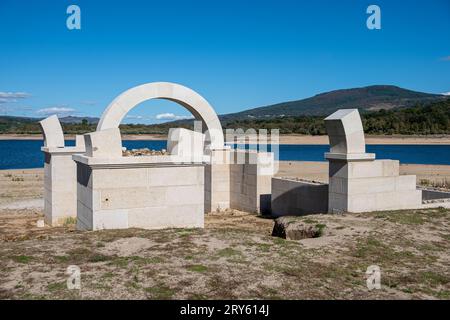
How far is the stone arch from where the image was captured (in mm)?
11984

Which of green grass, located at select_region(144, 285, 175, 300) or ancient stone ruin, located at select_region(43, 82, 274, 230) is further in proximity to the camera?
ancient stone ruin, located at select_region(43, 82, 274, 230)

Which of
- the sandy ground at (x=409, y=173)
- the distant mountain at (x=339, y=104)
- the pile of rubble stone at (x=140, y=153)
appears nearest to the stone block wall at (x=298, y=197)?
the pile of rubble stone at (x=140, y=153)

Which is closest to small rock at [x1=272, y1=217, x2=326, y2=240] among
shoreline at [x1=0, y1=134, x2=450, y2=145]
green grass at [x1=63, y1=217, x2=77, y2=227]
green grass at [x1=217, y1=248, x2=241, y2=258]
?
green grass at [x1=217, y1=248, x2=241, y2=258]

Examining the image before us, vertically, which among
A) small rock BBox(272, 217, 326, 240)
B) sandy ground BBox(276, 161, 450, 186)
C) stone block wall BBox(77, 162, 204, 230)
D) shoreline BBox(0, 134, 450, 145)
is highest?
shoreline BBox(0, 134, 450, 145)

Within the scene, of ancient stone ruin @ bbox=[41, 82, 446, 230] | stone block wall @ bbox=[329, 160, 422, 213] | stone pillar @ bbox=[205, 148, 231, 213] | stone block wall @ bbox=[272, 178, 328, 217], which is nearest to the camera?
ancient stone ruin @ bbox=[41, 82, 446, 230]

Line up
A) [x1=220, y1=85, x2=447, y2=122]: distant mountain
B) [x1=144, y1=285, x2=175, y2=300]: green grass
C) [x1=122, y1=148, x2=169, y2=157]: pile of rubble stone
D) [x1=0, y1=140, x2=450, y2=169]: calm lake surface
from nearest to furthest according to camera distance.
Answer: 1. [x1=144, y1=285, x2=175, y2=300]: green grass
2. [x1=122, y1=148, x2=169, y2=157]: pile of rubble stone
3. [x1=0, y1=140, x2=450, y2=169]: calm lake surface
4. [x1=220, y1=85, x2=447, y2=122]: distant mountain

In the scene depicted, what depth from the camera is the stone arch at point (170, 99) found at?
1198 centimetres

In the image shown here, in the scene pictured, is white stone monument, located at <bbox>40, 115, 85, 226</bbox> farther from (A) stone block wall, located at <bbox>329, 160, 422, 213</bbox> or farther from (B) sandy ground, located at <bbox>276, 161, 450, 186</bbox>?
(B) sandy ground, located at <bbox>276, 161, 450, 186</bbox>

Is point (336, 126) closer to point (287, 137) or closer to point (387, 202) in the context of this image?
point (387, 202)

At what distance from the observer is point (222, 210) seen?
14.8 metres

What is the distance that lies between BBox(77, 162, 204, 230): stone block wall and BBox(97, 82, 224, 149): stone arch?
2917 millimetres

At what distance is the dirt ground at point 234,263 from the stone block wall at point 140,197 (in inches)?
22.9

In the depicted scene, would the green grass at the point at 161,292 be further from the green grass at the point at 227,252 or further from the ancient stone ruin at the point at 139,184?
the ancient stone ruin at the point at 139,184
